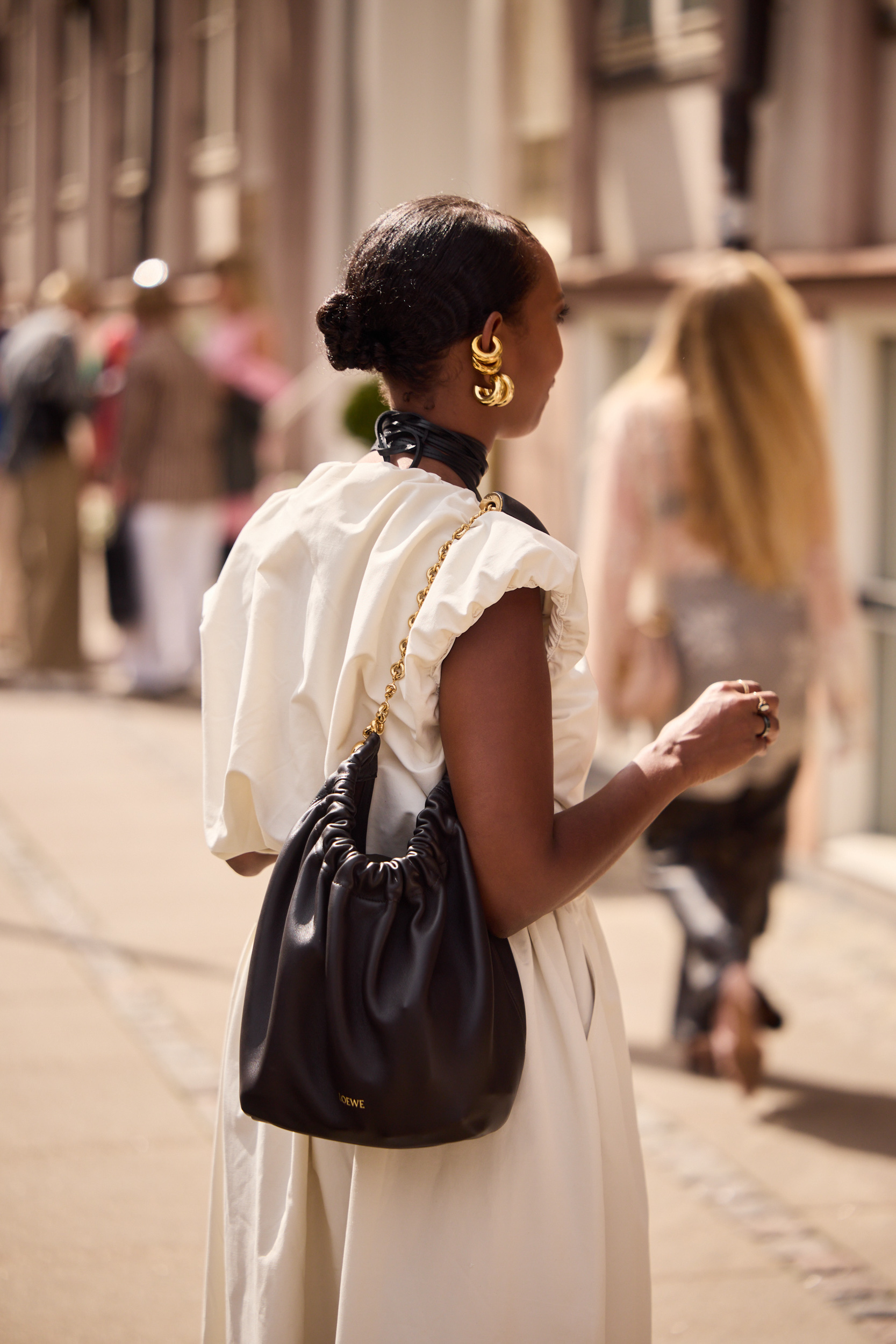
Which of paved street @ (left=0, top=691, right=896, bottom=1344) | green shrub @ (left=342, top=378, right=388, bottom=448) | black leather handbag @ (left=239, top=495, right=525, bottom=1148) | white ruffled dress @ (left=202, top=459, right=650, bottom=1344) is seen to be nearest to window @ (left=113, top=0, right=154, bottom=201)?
green shrub @ (left=342, top=378, right=388, bottom=448)

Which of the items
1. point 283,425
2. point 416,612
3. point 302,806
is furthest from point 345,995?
point 283,425

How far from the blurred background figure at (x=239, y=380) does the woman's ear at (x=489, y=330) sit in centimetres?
850

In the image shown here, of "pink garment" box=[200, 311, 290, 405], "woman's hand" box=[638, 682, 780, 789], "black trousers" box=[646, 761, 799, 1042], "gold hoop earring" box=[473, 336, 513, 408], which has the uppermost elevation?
"gold hoop earring" box=[473, 336, 513, 408]

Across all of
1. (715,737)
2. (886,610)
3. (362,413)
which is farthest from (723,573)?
(362,413)

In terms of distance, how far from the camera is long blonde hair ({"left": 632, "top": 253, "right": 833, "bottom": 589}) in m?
4.14

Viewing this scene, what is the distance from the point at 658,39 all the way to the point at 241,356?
13.1 ft

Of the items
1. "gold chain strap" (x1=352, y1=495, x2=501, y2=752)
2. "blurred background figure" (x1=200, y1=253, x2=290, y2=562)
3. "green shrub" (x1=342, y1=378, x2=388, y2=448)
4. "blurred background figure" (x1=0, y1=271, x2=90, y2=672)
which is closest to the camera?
"gold chain strap" (x1=352, y1=495, x2=501, y2=752)

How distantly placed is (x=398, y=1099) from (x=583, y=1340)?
430 millimetres

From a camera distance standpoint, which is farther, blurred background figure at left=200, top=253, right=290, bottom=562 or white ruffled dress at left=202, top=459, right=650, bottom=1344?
blurred background figure at left=200, top=253, right=290, bottom=562

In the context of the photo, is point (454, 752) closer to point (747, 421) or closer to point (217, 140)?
point (747, 421)

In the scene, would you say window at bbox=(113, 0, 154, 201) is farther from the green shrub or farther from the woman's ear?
the woman's ear

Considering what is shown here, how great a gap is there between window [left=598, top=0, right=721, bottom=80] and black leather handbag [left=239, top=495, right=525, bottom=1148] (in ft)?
18.4

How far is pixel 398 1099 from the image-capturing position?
1.78 m

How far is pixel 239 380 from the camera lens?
10.5 m
